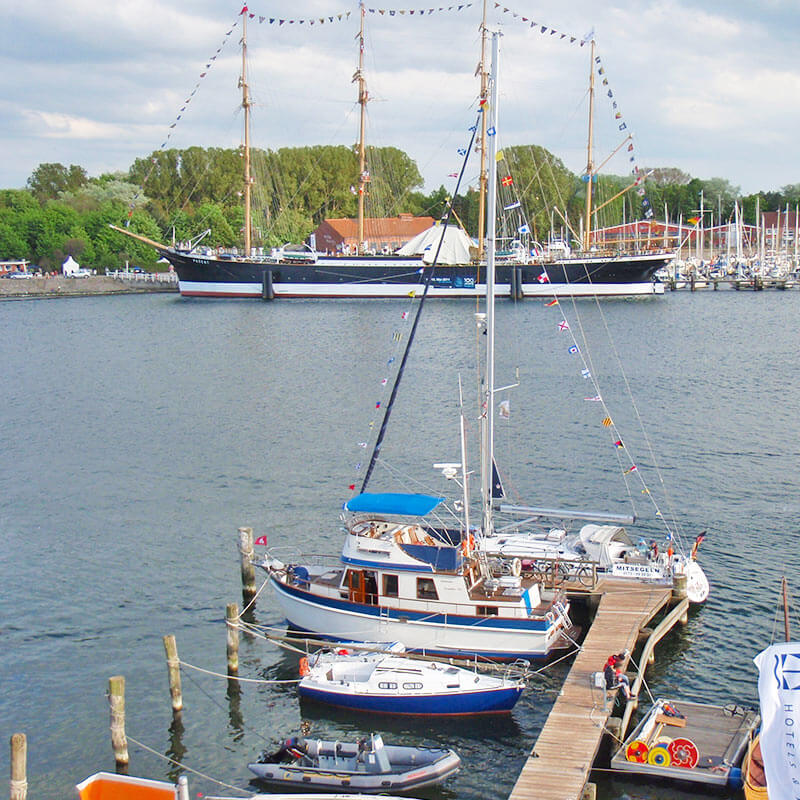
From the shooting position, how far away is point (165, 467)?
52875mm

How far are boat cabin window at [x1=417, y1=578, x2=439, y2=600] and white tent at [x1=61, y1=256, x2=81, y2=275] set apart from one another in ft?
565

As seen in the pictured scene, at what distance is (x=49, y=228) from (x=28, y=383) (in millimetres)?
122656

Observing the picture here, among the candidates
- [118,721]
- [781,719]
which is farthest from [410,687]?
[781,719]

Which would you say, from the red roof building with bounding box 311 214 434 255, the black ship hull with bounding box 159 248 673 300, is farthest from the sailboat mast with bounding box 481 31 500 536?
the red roof building with bounding box 311 214 434 255

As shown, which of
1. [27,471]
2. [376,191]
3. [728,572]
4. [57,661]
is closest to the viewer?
[57,661]

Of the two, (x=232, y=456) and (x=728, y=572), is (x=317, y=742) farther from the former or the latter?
(x=232, y=456)

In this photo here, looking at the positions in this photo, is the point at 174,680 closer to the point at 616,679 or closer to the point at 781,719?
the point at 616,679

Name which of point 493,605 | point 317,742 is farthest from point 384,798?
point 493,605

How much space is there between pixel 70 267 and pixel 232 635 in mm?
172366

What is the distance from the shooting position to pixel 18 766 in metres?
21.8

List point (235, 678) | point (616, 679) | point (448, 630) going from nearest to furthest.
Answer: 1. point (616, 679)
2. point (235, 678)
3. point (448, 630)

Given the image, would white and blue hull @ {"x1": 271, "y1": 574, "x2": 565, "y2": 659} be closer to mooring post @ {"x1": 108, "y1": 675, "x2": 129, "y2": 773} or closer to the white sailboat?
the white sailboat

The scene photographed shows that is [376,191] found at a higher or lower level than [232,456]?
higher

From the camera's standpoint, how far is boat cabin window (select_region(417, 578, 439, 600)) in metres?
29.6
